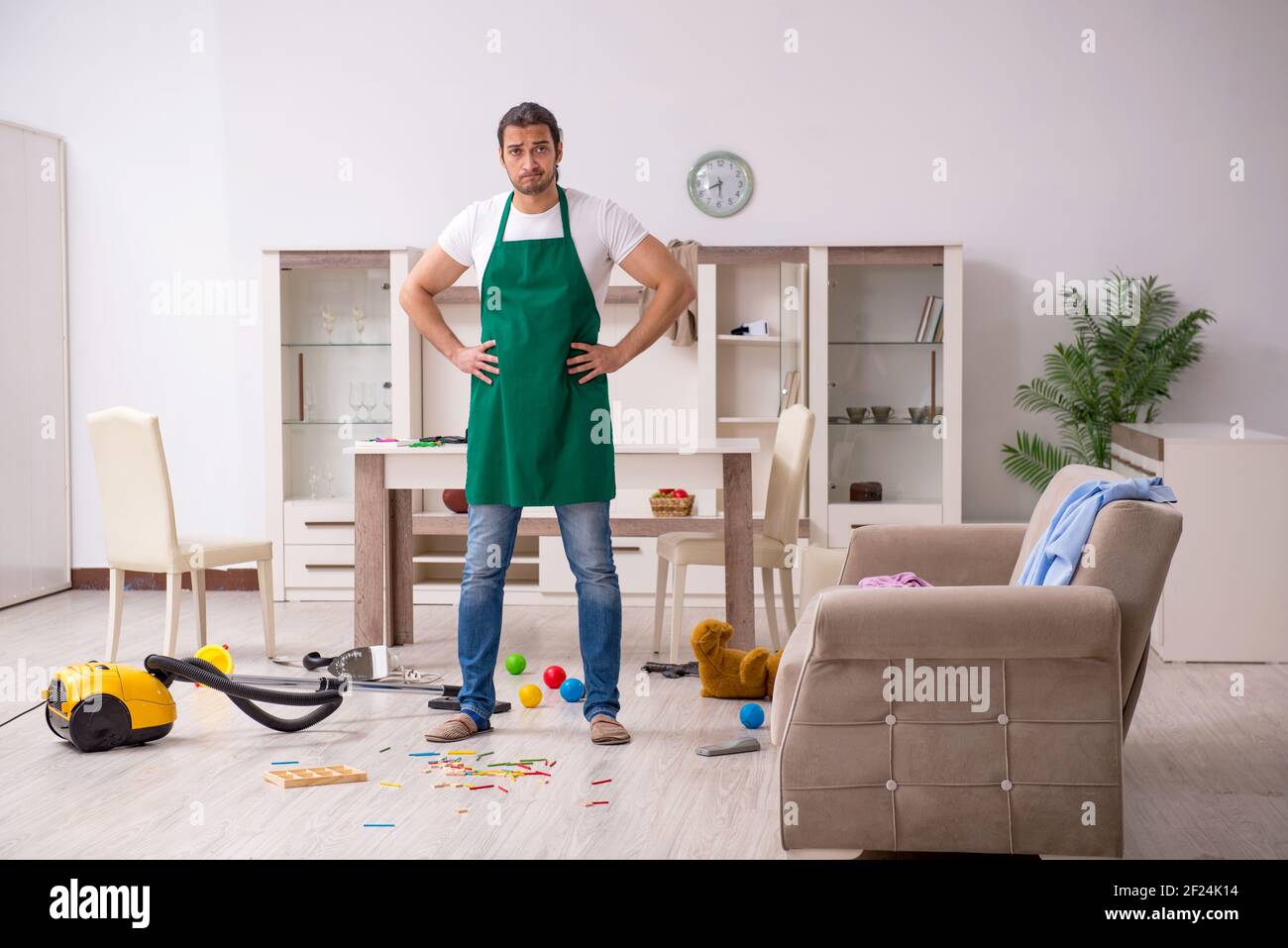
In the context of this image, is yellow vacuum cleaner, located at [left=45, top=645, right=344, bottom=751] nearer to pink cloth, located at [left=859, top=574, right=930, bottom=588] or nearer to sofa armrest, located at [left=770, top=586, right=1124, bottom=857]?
pink cloth, located at [left=859, top=574, right=930, bottom=588]

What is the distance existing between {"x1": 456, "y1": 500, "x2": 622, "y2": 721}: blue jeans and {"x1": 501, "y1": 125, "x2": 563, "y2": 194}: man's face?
0.80 metres

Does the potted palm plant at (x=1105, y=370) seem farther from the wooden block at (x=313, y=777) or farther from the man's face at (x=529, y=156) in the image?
the wooden block at (x=313, y=777)

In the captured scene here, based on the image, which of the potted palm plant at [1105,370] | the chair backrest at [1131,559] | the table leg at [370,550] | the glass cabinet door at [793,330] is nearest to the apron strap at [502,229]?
the table leg at [370,550]

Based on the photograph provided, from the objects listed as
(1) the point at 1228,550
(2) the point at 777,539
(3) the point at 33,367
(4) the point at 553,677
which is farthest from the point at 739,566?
(3) the point at 33,367

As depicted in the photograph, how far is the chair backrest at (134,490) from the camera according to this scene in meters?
4.15

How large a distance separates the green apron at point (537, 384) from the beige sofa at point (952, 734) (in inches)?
41.7

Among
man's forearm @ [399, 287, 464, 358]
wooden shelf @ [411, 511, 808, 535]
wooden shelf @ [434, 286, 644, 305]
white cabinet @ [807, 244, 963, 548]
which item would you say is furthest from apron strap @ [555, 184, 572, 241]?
white cabinet @ [807, 244, 963, 548]

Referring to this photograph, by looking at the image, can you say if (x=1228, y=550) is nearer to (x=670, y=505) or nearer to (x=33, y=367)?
(x=670, y=505)

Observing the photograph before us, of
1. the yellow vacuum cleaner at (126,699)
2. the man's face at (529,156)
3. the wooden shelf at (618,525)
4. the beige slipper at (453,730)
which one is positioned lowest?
the beige slipper at (453,730)

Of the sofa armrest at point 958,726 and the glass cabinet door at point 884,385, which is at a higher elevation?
the glass cabinet door at point 884,385

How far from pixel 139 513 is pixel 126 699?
3.66 feet

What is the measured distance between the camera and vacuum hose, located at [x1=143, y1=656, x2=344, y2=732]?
10.7 feet

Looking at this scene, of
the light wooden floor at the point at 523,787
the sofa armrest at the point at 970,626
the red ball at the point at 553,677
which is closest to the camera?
the sofa armrest at the point at 970,626

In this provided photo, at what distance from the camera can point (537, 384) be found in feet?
10.5
